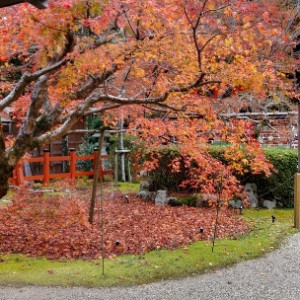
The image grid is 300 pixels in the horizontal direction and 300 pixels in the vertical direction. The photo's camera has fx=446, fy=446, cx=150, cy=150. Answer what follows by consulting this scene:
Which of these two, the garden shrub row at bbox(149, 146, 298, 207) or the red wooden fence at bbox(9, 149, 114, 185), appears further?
the red wooden fence at bbox(9, 149, 114, 185)

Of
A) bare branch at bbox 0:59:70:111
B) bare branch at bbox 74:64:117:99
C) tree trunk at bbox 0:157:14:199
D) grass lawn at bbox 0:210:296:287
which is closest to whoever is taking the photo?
grass lawn at bbox 0:210:296:287

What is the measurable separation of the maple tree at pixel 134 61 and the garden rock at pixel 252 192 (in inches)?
85.3

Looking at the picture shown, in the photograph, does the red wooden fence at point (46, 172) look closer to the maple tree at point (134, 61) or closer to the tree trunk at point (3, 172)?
the maple tree at point (134, 61)

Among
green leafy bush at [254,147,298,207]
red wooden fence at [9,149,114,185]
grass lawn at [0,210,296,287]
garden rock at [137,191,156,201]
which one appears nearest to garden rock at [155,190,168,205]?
garden rock at [137,191,156,201]

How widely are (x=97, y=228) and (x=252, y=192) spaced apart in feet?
13.8

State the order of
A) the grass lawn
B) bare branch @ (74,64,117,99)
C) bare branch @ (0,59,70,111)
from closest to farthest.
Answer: the grass lawn → bare branch @ (0,59,70,111) → bare branch @ (74,64,117,99)

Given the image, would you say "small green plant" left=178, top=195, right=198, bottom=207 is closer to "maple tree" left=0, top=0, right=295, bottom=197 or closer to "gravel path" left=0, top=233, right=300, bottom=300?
"maple tree" left=0, top=0, right=295, bottom=197

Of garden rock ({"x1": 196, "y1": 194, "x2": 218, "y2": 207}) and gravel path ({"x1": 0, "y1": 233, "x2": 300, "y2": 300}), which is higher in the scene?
garden rock ({"x1": 196, "y1": 194, "x2": 218, "y2": 207})

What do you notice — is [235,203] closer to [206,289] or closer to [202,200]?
[202,200]

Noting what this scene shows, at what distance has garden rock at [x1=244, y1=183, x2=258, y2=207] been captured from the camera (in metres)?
10.6

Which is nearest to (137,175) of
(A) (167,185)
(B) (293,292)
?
(A) (167,185)

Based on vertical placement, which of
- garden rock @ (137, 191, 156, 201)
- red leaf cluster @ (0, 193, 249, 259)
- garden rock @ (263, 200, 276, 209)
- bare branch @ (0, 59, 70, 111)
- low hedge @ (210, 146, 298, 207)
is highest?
bare branch @ (0, 59, 70, 111)

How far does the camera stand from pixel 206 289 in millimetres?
5012

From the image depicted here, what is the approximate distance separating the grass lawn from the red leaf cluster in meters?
0.40
